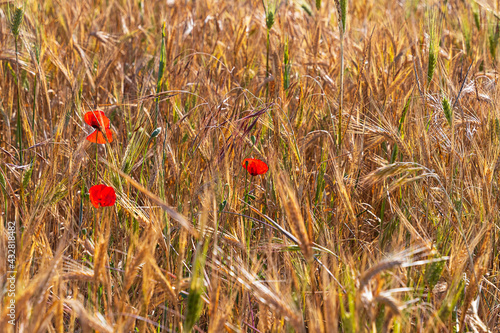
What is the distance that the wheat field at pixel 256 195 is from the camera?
814mm

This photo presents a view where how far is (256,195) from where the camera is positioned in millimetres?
1473

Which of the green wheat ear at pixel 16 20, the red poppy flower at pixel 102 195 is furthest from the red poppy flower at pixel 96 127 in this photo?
the green wheat ear at pixel 16 20

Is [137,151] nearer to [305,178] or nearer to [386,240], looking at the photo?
[305,178]

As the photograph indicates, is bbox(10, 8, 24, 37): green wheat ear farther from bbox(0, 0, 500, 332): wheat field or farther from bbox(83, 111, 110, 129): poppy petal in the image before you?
bbox(83, 111, 110, 129): poppy petal

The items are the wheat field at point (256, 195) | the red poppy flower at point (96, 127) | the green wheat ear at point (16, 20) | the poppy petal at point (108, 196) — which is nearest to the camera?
the wheat field at point (256, 195)

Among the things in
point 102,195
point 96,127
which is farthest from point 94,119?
point 102,195

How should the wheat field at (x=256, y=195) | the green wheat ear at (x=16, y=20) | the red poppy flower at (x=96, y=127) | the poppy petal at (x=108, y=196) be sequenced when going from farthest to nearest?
the green wheat ear at (x=16, y=20), the red poppy flower at (x=96, y=127), the poppy petal at (x=108, y=196), the wheat field at (x=256, y=195)

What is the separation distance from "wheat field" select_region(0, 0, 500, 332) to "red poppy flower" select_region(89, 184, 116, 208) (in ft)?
0.09

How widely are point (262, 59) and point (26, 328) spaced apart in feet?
5.83

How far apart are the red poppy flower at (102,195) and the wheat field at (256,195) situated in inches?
1.1

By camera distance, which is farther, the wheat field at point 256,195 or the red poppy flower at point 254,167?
the red poppy flower at point 254,167

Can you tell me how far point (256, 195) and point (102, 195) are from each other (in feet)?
1.65

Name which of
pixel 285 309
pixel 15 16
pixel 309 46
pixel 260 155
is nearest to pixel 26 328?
pixel 285 309

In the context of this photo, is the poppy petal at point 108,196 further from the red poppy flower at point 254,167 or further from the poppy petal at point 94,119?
the red poppy flower at point 254,167
